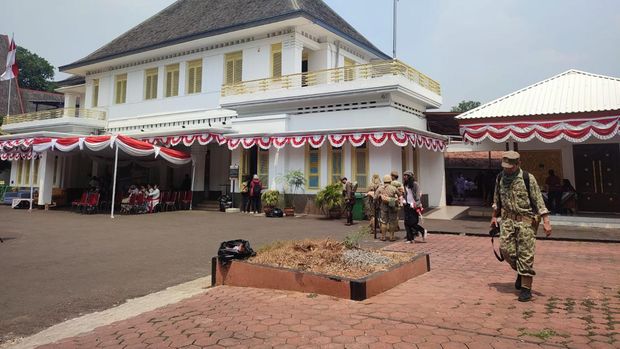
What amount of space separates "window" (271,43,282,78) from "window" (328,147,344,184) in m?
5.43

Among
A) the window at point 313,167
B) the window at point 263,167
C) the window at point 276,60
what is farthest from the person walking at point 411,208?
the window at point 276,60

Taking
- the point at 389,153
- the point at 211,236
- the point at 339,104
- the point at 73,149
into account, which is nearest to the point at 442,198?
the point at 389,153

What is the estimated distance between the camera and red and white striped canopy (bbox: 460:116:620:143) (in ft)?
34.3

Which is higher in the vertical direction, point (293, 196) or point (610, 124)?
point (610, 124)

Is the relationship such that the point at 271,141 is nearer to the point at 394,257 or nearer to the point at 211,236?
the point at 211,236

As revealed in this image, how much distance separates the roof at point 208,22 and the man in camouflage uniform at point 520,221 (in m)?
13.5

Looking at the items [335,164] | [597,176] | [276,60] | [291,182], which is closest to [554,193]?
[597,176]

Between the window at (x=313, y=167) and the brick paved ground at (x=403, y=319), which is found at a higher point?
the window at (x=313, y=167)

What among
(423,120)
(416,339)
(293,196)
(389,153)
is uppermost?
(423,120)

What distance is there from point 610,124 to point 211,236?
10.9 metres

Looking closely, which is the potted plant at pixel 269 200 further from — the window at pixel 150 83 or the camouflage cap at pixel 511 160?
the window at pixel 150 83

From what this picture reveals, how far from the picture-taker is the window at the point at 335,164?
1425cm

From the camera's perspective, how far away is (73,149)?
51.7ft

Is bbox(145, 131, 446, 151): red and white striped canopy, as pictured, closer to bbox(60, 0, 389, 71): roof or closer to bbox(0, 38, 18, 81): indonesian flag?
bbox(60, 0, 389, 71): roof
